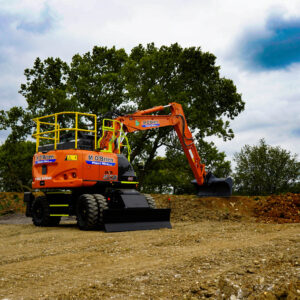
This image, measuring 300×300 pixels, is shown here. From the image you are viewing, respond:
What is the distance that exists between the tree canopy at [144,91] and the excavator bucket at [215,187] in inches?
298

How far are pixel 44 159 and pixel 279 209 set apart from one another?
9.74 metres

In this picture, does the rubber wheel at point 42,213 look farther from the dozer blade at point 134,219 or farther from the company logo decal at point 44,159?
the dozer blade at point 134,219

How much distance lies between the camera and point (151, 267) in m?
6.42

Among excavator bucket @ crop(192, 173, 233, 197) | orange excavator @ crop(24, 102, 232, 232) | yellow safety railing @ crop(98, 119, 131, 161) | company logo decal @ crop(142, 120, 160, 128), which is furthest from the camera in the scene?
excavator bucket @ crop(192, 173, 233, 197)

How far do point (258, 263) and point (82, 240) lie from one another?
208 inches

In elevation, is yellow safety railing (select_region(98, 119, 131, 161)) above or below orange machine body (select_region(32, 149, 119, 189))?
above

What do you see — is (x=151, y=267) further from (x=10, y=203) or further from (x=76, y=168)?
(x=10, y=203)

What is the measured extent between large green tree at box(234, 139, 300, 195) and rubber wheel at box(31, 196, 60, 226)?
66.4 ft

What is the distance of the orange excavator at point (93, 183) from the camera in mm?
12508

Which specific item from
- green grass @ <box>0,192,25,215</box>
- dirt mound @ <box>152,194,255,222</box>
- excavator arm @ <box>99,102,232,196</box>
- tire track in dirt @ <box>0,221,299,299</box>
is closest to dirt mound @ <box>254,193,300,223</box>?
dirt mound @ <box>152,194,255,222</box>

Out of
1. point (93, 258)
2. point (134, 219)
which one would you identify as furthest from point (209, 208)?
point (93, 258)

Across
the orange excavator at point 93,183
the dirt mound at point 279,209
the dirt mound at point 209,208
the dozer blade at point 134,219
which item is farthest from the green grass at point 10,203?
the dirt mound at point 279,209

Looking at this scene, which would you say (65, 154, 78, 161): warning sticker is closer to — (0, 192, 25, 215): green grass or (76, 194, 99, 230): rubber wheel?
(76, 194, 99, 230): rubber wheel

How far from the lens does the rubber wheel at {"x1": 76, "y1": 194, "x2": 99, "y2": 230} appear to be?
12391 millimetres
